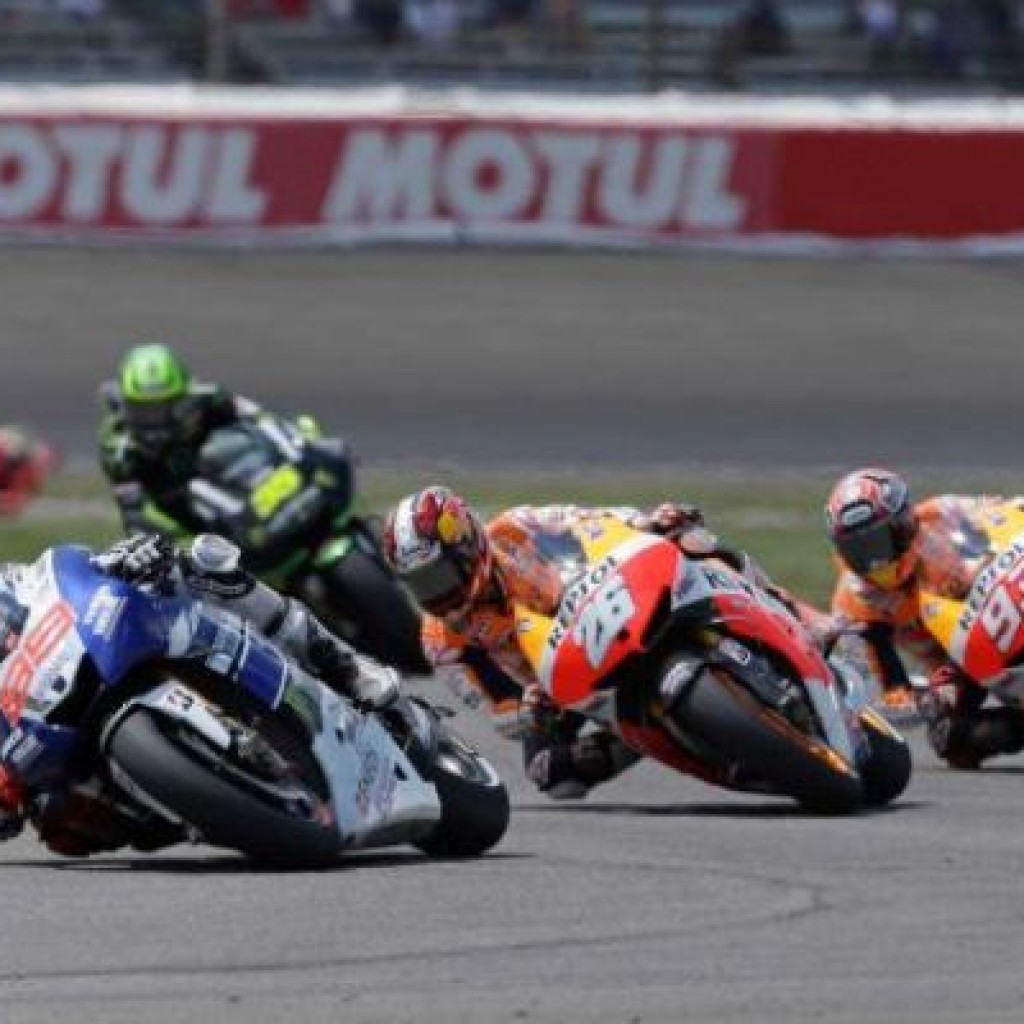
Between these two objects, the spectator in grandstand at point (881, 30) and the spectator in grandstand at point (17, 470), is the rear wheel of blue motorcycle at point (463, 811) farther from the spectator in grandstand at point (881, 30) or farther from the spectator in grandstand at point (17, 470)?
the spectator in grandstand at point (881, 30)

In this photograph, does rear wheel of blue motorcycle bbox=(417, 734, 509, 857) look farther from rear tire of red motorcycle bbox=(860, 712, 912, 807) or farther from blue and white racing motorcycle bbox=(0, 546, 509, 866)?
rear tire of red motorcycle bbox=(860, 712, 912, 807)

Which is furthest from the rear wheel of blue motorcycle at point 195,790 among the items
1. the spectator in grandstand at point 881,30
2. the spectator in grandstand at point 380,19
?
the spectator in grandstand at point 380,19

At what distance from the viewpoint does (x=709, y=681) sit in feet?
35.9

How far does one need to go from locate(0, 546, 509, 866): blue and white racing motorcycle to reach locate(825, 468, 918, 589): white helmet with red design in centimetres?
324

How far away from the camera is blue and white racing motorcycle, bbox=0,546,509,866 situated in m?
9.19

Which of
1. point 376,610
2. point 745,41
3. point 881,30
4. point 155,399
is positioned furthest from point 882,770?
point 881,30

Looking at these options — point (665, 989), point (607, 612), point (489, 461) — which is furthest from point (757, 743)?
point (489, 461)

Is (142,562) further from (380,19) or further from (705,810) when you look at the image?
(380,19)

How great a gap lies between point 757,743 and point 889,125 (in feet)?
43.7

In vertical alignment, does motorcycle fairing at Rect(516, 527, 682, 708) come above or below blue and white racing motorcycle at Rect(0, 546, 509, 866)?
below

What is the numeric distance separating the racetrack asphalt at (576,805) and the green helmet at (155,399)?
283 cm

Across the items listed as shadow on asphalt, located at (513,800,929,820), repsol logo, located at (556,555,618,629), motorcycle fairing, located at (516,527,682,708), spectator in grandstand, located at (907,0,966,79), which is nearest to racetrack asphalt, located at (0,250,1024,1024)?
shadow on asphalt, located at (513,800,929,820)

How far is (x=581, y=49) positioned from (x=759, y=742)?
1427 centimetres

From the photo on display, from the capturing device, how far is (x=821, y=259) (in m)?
23.9
